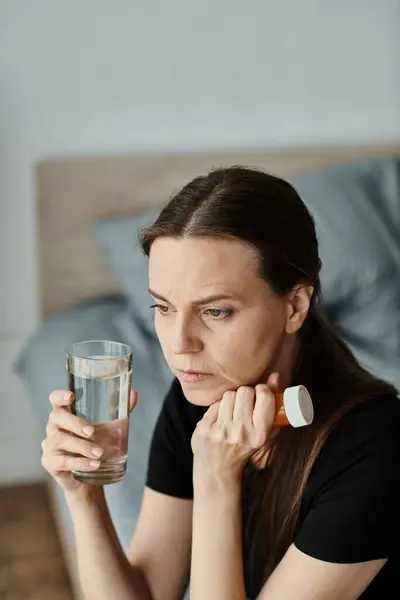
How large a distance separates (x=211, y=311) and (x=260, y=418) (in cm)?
11

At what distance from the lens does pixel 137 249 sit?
191 centimetres

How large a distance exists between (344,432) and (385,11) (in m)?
1.63

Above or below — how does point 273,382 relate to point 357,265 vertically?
above

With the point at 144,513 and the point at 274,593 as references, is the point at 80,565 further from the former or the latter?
the point at 274,593

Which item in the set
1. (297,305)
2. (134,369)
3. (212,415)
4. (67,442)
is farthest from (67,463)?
(134,369)

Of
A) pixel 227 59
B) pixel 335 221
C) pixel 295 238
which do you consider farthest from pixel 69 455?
pixel 227 59

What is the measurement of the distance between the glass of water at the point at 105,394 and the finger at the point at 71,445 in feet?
0.03

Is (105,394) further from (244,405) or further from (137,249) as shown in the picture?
(137,249)

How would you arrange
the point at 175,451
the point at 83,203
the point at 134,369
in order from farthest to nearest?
the point at 83,203, the point at 134,369, the point at 175,451

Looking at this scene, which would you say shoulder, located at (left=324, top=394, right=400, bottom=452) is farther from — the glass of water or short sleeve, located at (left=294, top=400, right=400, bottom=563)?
the glass of water

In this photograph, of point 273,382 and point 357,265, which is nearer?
point 273,382

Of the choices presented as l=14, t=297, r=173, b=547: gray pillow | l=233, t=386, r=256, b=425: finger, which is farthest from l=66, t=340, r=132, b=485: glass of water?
l=14, t=297, r=173, b=547: gray pillow

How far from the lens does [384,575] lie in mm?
918

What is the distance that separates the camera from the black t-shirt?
2.84ft
